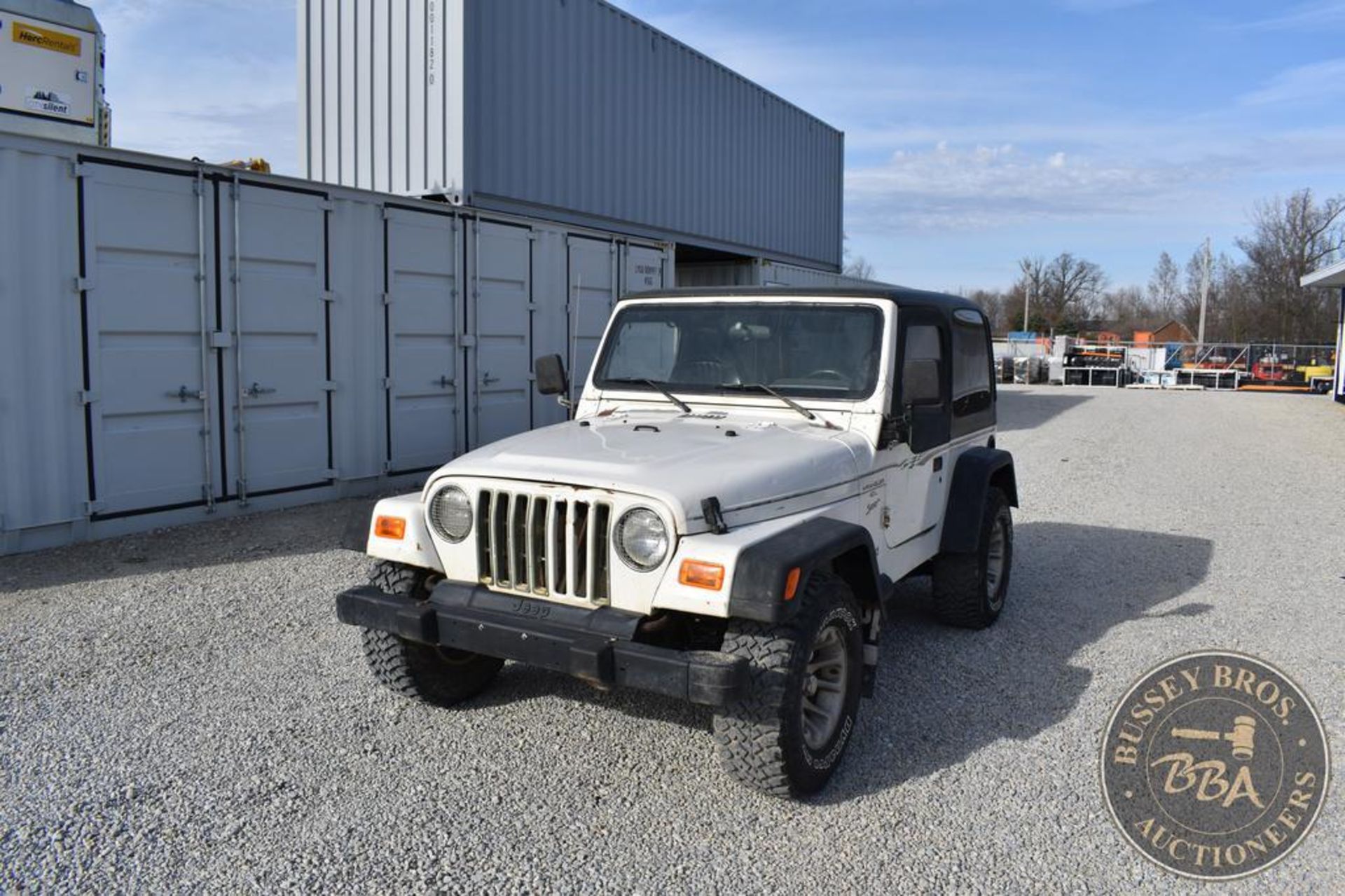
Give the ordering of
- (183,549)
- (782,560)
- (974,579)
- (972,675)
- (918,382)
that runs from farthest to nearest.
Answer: (183,549)
(974,579)
(972,675)
(918,382)
(782,560)

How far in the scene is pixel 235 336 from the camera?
7.52 metres

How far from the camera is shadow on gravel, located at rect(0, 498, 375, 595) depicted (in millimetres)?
6121

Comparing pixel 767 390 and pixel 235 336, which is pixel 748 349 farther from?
pixel 235 336

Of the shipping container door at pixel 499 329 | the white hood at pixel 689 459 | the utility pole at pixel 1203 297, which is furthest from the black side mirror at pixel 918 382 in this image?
the utility pole at pixel 1203 297

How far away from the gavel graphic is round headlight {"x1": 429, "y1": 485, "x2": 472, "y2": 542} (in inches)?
114

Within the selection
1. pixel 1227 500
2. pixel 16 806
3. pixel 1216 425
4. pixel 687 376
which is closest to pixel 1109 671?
pixel 687 376

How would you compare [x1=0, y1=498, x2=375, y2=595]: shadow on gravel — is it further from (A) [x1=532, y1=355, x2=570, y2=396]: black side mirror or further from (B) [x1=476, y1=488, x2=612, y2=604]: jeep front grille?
(B) [x1=476, y1=488, x2=612, y2=604]: jeep front grille

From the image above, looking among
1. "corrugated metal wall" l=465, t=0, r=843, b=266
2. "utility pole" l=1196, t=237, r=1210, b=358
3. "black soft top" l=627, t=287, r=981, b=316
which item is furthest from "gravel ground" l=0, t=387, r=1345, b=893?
"utility pole" l=1196, t=237, r=1210, b=358

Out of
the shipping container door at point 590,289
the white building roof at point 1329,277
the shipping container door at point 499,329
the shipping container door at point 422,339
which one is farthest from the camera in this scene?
the white building roof at point 1329,277

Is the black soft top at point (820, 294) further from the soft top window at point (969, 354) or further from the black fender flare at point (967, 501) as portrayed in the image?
the black fender flare at point (967, 501)

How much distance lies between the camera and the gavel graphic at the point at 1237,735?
376 cm

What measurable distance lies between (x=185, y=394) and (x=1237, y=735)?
6.87 m

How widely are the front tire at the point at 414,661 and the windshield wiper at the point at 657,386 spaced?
1392mm

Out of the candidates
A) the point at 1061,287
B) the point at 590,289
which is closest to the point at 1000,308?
the point at 1061,287
